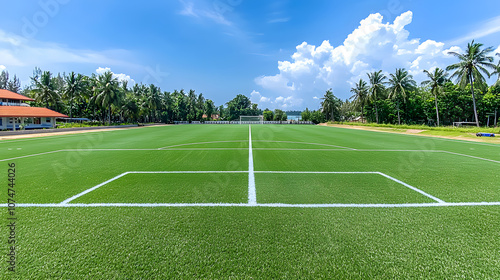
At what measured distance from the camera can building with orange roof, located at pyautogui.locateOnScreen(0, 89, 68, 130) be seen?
96.7 feet

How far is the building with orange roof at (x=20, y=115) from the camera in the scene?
96.7 ft

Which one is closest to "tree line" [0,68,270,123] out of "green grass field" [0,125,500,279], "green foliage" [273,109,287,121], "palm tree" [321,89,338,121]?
"green foliage" [273,109,287,121]

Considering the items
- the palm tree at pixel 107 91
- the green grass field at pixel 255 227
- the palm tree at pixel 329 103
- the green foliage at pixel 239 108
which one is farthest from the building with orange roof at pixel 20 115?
the palm tree at pixel 329 103

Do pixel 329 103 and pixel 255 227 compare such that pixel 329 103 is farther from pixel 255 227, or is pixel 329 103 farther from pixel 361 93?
pixel 255 227

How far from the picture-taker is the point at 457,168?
6434 millimetres

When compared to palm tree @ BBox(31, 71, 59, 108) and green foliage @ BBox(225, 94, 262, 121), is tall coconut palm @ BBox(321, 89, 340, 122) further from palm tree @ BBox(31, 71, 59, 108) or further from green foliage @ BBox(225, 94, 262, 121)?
palm tree @ BBox(31, 71, 59, 108)

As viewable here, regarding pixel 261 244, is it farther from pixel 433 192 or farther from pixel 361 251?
pixel 433 192

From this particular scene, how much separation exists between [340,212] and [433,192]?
2.53 meters

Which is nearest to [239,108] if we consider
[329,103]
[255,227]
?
[329,103]

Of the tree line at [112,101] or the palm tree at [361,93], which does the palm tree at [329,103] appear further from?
the tree line at [112,101]

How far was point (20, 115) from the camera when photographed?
28.9 metres

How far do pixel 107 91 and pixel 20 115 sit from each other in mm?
17907

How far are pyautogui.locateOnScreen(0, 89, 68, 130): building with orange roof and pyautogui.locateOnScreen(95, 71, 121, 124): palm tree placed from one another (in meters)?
10.6

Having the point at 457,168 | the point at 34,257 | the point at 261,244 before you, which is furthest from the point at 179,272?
the point at 457,168
